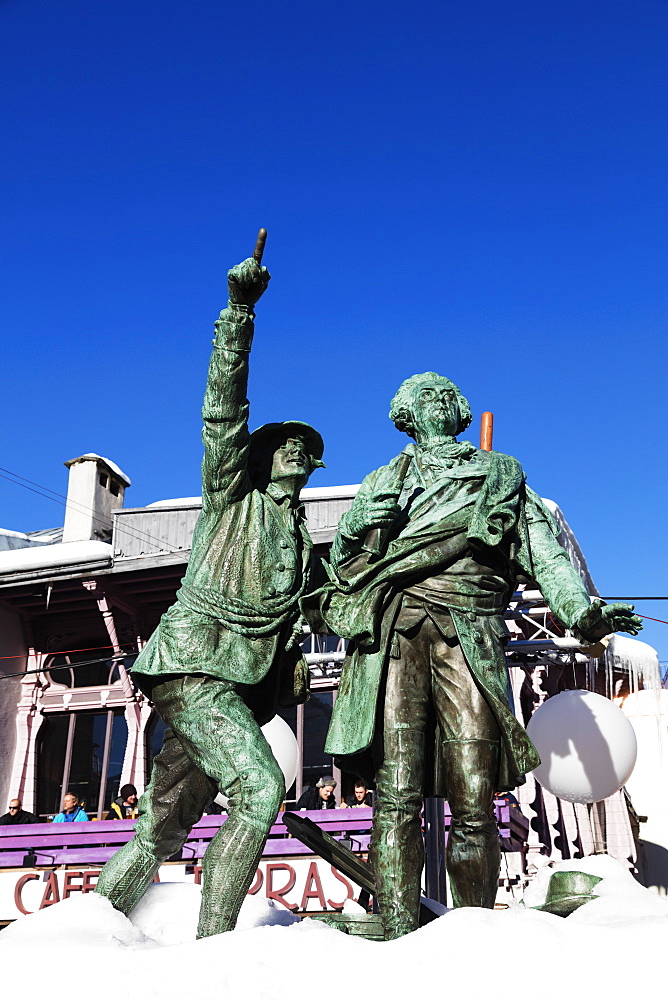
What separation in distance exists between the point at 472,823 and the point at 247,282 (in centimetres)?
230

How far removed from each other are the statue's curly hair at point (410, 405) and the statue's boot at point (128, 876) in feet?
6.94

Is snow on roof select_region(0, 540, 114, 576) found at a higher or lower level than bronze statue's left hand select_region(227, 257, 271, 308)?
higher

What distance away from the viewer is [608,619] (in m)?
4.04

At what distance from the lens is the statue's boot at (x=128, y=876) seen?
13.4 ft

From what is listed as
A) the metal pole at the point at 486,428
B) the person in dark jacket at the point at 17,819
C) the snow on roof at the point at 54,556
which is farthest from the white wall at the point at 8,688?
the metal pole at the point at 486,428

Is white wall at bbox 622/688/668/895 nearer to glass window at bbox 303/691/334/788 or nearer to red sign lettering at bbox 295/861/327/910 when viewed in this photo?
glass window at bbox 303/691/334/788

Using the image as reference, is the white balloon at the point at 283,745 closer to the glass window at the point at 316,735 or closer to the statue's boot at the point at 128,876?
the glass window at the point at 316,735

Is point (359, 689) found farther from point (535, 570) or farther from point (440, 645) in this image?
point (535, 570)

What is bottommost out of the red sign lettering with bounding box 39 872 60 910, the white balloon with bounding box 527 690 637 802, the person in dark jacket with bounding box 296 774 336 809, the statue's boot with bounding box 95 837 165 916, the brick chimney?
the red sign lettering with bounding box 39 872 60 910

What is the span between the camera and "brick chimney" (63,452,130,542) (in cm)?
2028

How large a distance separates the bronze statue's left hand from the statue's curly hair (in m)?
0.85

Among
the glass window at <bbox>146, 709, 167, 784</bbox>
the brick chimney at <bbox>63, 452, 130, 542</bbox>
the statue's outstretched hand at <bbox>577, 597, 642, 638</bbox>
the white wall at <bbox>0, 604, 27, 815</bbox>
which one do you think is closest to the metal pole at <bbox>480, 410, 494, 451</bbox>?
the statue's outstretched hand at <bbox>577, 597, 642, 638</bbox>

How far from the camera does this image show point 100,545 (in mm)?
17219

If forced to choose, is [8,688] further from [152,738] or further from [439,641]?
[439,641]
